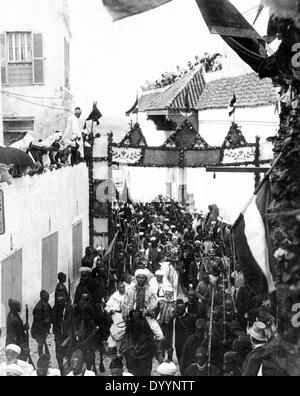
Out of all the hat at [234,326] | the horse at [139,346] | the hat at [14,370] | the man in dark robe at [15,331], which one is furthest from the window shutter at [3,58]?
the hat at [14,370]

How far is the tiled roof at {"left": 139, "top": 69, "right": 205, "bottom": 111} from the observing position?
26188mm

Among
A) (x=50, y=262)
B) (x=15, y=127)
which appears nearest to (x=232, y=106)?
(x=15, y=127)

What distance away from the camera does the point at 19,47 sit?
16.6 metres

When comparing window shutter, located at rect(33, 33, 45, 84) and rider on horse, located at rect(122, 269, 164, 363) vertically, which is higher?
window shutter, located at rect(33, 33, 45, 84)

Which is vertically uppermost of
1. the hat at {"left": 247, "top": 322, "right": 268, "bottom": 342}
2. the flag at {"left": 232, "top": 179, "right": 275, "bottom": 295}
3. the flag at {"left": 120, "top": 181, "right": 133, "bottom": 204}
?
the flag at {"left": 232, "top": 179, "right": 275, "bottom": 295}

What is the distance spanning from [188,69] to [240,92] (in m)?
8.06

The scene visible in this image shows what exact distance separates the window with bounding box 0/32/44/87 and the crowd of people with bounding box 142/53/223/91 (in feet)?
32.7

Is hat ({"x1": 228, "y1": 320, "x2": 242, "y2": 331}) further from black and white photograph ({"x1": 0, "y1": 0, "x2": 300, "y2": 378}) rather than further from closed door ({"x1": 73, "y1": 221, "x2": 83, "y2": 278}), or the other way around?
closed door ({"x1": 73, "y1": 221, "x2": 83, "y2": 278})

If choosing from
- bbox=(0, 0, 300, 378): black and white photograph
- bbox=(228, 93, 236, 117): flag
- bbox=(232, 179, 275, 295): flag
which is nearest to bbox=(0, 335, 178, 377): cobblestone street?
bbox=(0, 0, 300, 378): black and white photograph

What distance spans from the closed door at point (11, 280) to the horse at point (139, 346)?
1.95 m

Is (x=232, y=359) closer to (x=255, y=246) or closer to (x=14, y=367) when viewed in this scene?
(x=255, y=246)

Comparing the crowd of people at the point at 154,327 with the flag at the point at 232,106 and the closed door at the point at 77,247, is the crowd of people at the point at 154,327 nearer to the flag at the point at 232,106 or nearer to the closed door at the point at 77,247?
the closed door at the point at 77,247

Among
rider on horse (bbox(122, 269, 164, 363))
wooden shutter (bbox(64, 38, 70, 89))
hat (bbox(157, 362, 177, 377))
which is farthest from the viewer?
wooden shutter (bbox(64, 38, 70, 89))

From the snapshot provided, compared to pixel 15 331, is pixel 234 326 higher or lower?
higher
